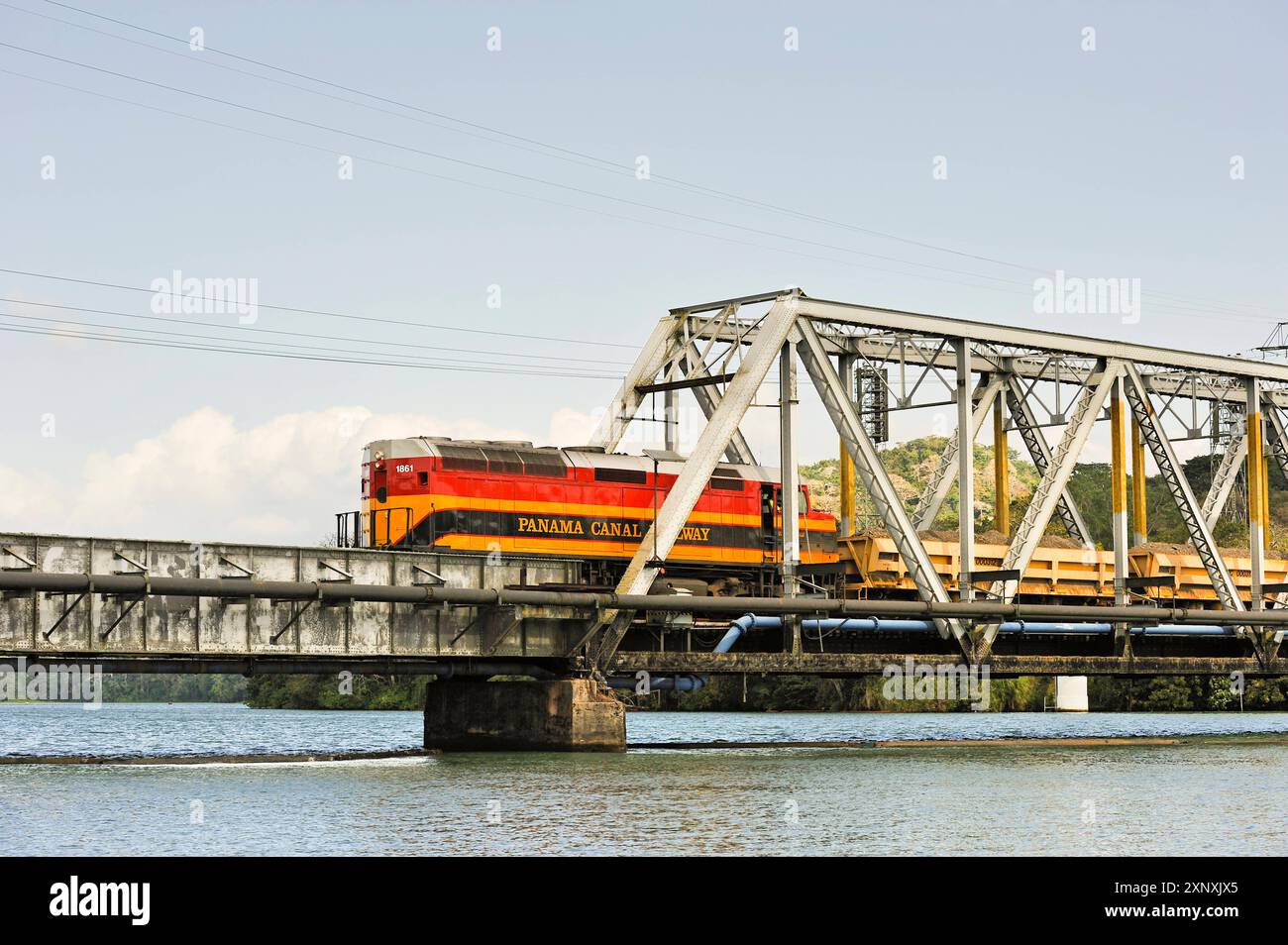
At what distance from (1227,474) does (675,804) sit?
48125mm

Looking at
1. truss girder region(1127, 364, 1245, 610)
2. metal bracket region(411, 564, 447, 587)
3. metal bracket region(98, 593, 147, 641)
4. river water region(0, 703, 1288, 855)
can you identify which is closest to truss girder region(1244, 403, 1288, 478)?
truss girder region(1127, 364, 1245, 610)

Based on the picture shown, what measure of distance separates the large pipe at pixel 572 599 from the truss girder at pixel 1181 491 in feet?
5.41

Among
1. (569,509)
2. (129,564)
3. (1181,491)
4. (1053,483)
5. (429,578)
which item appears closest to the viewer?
(129,564)

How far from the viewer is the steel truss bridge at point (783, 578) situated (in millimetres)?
41156

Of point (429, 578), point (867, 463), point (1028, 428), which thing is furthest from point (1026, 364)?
point (429, 578)

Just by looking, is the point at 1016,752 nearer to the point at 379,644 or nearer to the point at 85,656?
the point at 379,644

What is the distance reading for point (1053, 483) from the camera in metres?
60.8

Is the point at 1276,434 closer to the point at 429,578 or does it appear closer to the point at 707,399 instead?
the point at 707,399

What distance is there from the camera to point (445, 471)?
160 feet

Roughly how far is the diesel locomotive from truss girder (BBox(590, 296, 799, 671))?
1.55 metres

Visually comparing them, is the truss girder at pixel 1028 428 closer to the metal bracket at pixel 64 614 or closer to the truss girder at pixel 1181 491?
the truss girder at pixel 1181 491

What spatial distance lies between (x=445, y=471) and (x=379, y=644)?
21.5 feet

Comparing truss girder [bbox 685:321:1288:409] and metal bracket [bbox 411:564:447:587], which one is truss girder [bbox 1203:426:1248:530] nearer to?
truss girder [bbox 685:321:1288:409]
